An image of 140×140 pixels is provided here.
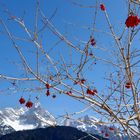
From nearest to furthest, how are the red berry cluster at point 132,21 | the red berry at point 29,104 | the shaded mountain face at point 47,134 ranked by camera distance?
the red berry cluster at point 132,21 < the red berry at point 29,104 < the shaded mountain face at point 47,134

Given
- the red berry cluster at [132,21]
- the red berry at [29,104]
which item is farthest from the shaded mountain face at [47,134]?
the red berry cluster at [132,21]

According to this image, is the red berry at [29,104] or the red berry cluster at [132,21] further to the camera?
the red berry at [29,104]

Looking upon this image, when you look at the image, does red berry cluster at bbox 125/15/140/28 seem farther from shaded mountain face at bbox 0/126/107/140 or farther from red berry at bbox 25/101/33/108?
shaded mountain face at bbox 0/126/107/140

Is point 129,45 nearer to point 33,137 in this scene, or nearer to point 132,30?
point 132,30

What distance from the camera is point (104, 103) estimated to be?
17.3ft

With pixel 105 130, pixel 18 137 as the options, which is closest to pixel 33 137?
pixel 18 137

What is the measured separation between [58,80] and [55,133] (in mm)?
160353

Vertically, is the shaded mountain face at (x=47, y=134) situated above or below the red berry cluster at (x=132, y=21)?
above

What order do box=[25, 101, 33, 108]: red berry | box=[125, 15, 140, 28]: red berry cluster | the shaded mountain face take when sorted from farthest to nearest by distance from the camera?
the shaded mountain face → box=[25, 101, 33, 108]: red berry → box=[125, 15, 140, 28]: red berry cluster

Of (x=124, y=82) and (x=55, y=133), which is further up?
(x=55, y=133)

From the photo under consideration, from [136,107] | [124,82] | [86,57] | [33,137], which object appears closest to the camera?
[136,107]

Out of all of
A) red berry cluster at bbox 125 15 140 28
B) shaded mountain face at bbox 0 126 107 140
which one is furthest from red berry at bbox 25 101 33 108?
shaded mountain face at bbox 0 126 107 140

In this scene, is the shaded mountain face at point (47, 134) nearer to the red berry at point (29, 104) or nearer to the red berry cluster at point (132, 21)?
the red berry at point (29, 104)

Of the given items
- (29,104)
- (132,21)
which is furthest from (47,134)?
(132,21)
